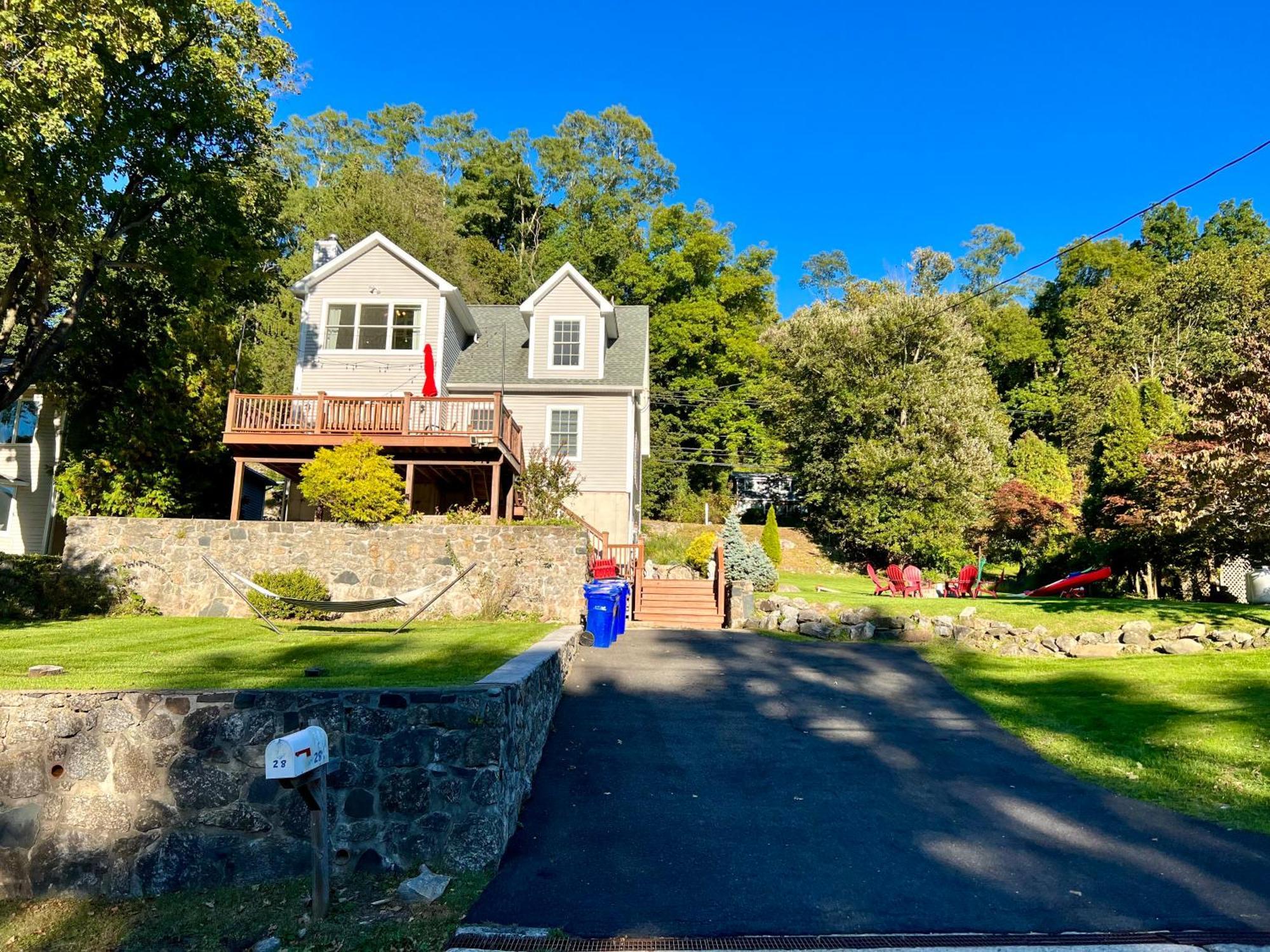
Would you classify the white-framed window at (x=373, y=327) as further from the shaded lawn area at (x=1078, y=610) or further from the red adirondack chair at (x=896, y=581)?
the red adirondack chair at (x=896, y=581)

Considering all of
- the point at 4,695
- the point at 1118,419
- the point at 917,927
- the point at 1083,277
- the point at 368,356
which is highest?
the point at 1083,277

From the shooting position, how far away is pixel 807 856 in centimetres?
573

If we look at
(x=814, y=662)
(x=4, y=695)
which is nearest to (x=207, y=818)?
(x=4, y=695)

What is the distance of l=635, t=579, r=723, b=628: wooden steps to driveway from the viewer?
15.1m

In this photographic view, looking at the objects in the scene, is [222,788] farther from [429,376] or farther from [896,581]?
[896,581]

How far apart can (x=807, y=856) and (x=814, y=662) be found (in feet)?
20.8

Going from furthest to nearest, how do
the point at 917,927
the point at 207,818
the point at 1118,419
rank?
the point at 1118,419 < the point at 207,818 < the point at 917,927

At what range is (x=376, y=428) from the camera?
16.0 m

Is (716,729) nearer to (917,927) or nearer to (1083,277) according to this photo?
(917,927)

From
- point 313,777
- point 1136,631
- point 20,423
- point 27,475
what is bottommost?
point 313,777

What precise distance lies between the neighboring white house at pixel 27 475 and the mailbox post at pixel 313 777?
789 inches

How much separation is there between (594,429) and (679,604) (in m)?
6.69

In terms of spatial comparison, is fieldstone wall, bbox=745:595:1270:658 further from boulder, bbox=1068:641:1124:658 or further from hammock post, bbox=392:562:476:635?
hammock post, bbox=392:562:476:635

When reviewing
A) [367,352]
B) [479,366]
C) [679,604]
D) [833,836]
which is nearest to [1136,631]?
[679,604]
